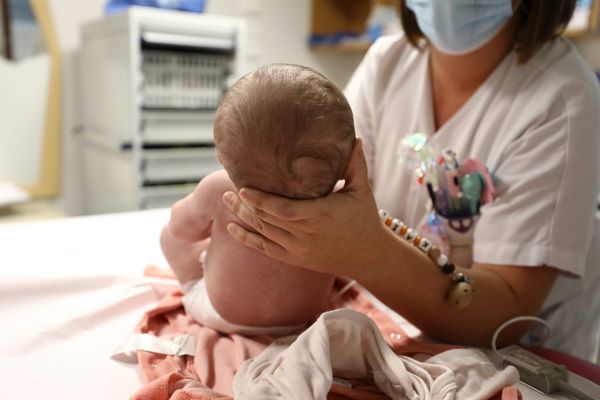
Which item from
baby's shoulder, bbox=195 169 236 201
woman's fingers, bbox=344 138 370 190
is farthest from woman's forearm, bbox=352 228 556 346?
baby's shoulder, bbox=195 169 236 201

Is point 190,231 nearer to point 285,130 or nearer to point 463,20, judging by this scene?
point 285,130

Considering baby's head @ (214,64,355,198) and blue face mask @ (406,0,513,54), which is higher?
blue face mask @ (406,0,513,54)

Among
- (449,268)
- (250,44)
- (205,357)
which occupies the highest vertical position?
(250,44)

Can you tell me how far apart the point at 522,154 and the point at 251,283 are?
1.55 feet

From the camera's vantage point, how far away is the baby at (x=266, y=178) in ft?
1.88

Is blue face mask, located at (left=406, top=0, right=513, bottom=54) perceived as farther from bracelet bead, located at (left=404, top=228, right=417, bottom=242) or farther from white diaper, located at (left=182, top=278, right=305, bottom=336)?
white diaper, located at (left=182, top=278, right=305, bottom=336)

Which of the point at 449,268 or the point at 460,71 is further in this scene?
the point at 460,71

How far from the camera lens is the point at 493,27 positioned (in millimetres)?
857

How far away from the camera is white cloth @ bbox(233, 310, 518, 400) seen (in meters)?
0.55

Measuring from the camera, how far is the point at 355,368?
63 centimetres

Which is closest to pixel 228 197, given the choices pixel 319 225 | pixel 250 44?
pixel 319 225

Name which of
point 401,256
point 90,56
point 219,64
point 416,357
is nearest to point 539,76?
point 401,256

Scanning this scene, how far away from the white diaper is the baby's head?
→ 247 mm

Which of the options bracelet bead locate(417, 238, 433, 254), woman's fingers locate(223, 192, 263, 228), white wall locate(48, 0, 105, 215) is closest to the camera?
woman's fingers locate(223, 192, 263, 228)
